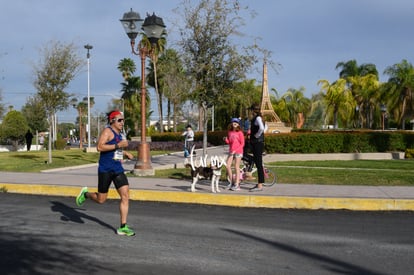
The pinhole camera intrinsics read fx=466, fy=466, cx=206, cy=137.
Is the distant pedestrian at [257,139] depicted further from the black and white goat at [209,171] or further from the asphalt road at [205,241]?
the asphalt road at [205,241]

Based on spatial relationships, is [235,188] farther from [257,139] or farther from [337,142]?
[337,142]

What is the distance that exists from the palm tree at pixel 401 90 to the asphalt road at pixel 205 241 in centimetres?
4599

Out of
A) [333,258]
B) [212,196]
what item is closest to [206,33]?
[212,196]

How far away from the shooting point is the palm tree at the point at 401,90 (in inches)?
1977

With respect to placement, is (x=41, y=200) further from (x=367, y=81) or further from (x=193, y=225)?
(x=367, y=81)

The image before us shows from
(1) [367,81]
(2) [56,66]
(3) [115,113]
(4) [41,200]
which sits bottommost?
(4) [41,200]

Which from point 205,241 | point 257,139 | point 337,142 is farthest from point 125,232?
point 337,142

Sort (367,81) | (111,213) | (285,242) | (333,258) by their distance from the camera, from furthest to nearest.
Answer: (367,81)
(111,213)
(285,242)
(333,258)

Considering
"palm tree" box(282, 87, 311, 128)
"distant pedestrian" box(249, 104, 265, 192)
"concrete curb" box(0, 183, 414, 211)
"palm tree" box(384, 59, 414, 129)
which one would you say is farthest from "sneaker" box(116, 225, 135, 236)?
"palm tree" box(282, 87, 311, 128)

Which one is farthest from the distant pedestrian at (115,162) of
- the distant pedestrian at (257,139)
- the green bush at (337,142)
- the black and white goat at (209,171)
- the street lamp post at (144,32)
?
the green bush at (337,142)

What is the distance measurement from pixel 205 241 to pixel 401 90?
4975cm

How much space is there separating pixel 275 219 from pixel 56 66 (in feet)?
45.1

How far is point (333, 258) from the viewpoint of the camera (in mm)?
5246

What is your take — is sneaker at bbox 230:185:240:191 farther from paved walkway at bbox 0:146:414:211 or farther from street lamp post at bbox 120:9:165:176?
street lamp post at bbox 120:9:165:176
